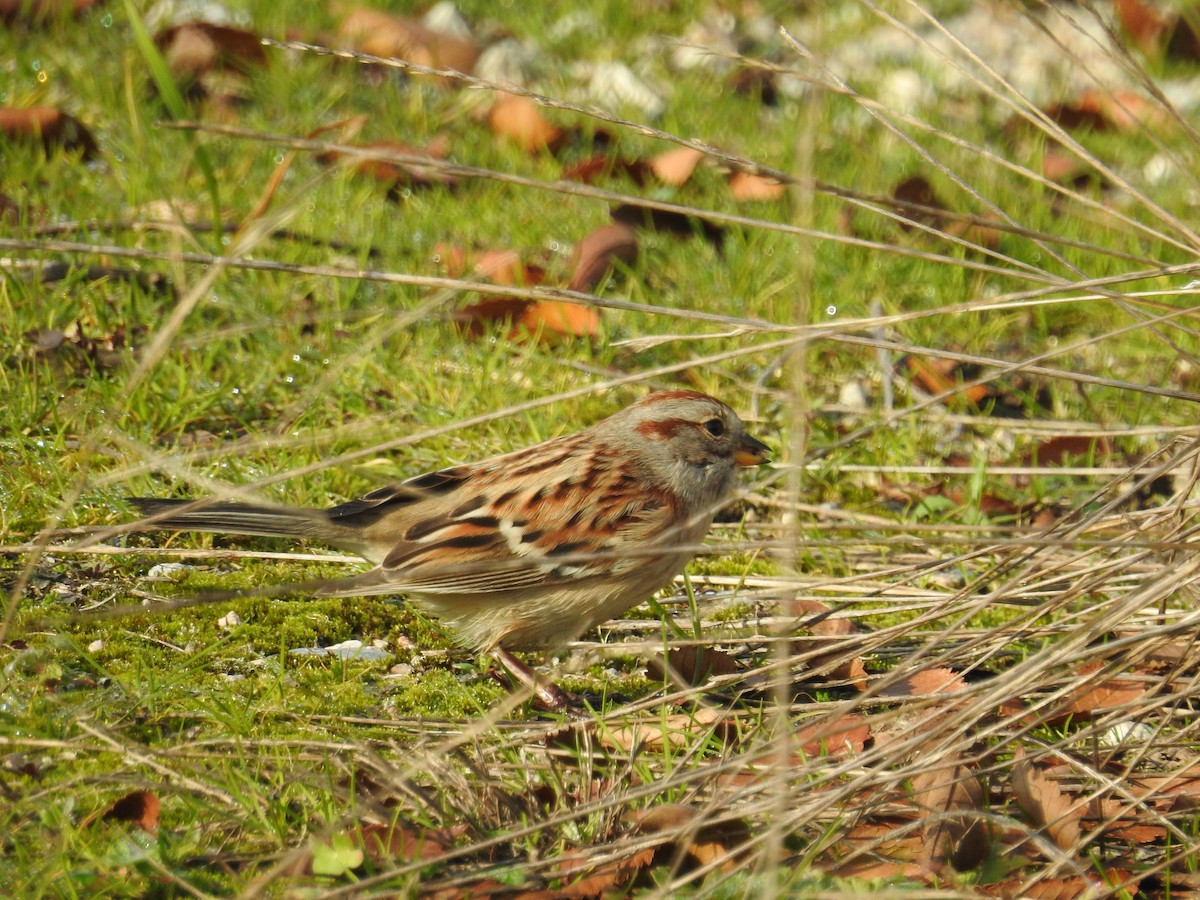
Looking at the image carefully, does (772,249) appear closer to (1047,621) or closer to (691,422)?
(691,422)

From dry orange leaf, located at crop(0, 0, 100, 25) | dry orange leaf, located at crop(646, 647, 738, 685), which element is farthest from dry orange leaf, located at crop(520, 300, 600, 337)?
dry orange leaf, located at crop(0, 0, 100, 25)

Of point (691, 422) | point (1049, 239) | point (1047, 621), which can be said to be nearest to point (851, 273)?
point (691, 422)

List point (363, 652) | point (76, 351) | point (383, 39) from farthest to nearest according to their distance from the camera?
point (383, 39)
point (76, 351)
point (363, 652)

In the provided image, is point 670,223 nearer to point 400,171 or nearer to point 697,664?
point 400,171

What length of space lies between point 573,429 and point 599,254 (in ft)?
2.78

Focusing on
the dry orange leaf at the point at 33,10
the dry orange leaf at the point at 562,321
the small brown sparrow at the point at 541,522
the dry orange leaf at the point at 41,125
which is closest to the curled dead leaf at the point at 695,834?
the small brown sparrow at the point at 541,522

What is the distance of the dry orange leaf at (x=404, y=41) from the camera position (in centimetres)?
656

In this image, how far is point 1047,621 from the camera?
3.59 m

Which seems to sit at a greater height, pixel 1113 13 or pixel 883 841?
pixel 1113 13

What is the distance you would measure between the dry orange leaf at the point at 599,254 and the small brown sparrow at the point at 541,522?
1106 millimetres

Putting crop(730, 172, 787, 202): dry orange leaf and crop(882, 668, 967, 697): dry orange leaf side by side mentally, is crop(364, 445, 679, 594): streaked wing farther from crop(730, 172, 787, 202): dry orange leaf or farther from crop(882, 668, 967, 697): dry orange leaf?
crop(730, 172, 787, 202): dry orange leaf

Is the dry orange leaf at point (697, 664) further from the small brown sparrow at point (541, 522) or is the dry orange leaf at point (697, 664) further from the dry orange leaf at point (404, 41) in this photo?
the dry orange leaf at point (404, 41)

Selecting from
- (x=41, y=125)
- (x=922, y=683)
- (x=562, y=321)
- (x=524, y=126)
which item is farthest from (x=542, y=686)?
(x=524, y=126)

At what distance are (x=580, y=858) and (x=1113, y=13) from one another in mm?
7095
